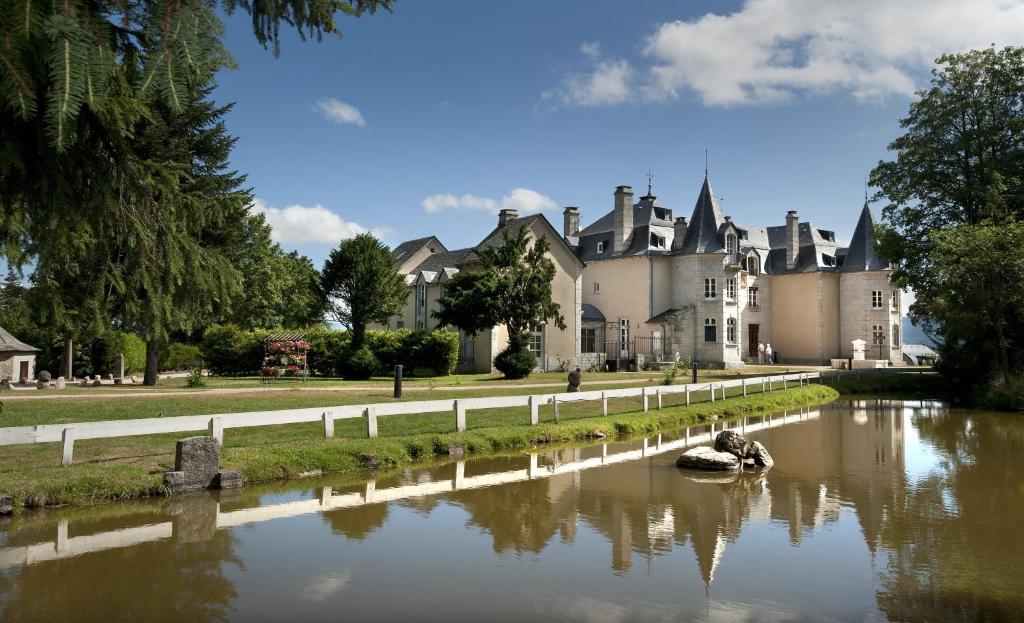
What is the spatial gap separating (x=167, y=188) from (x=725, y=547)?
6552 mm

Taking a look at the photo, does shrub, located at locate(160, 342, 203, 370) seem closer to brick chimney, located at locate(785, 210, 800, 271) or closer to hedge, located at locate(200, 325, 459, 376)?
hedge, located at locate(200, 325, 459, 376)

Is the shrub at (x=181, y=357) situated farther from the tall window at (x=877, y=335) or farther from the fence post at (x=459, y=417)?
the tall window at (x=877, y=335)

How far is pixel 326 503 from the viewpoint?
988cm

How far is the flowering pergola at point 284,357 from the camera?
2980 cm

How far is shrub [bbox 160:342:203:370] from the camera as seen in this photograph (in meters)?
39.5

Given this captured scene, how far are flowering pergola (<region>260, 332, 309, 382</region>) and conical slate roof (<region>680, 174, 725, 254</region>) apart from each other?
24220 millimetres

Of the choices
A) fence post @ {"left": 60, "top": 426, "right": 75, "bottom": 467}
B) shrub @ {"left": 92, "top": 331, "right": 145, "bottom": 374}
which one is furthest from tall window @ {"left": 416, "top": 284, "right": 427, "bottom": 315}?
fence post @ {"left": 60, "top": 426, "right": 75, "bottom": 467}

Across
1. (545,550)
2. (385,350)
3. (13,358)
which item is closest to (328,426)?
(545,550)

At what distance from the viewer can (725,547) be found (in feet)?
26.0

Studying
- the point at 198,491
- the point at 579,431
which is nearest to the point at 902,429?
the point at 579,431

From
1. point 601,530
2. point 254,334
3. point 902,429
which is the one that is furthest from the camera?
point 254,334

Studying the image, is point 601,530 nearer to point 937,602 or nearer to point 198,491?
point 937,602

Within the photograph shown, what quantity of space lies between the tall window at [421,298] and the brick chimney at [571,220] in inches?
584

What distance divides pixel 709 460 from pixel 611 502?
3301 mm
